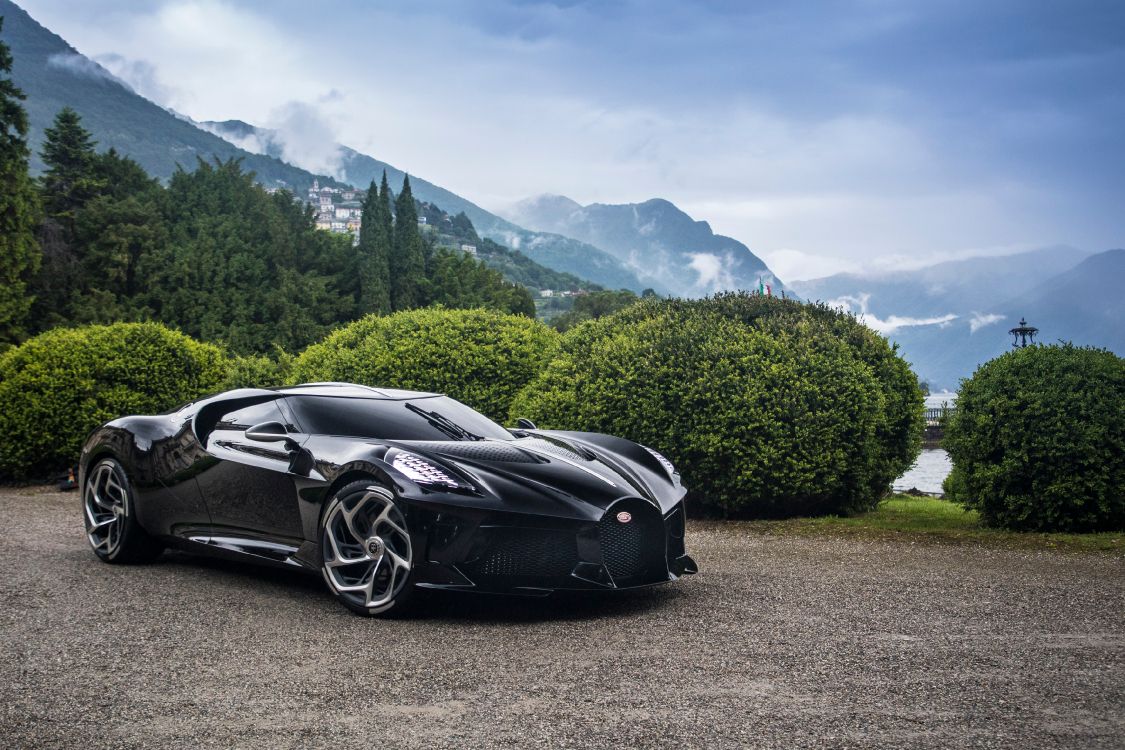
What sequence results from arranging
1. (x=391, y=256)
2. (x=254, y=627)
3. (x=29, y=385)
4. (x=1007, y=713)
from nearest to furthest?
1. (x=1007, y=713)
2. (x=254, y=627)
3. (x=29, y=385)
4. (x=391, y=256)

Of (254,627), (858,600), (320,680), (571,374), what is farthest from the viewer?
(571,374)

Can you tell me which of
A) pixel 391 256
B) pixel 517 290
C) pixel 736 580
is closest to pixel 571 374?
pixel 736 580

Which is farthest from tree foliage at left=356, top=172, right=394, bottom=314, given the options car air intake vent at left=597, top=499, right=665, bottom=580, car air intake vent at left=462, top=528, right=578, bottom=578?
car air intake vent at left=462, top=528, right=578, bottom=578

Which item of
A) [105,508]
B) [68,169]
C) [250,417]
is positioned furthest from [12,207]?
[250,417]

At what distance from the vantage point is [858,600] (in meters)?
6.00

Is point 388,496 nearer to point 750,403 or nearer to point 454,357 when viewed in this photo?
point 750,403

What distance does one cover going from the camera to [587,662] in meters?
4.60

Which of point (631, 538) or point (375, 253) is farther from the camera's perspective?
point (375, 253)

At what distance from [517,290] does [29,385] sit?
6952cm

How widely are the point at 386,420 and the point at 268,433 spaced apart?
730 millimetres

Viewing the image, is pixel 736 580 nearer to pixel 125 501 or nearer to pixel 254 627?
pixel 254 627

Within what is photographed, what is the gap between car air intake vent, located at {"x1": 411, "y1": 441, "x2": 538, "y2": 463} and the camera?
5742 mm

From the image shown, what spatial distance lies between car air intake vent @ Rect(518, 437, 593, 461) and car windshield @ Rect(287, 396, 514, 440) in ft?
0.60

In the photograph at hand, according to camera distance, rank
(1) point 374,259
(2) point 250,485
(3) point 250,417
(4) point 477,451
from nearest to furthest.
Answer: (4) point 477,451, (2) point 250,485, (3) point 250,417, (1) point 374,259
